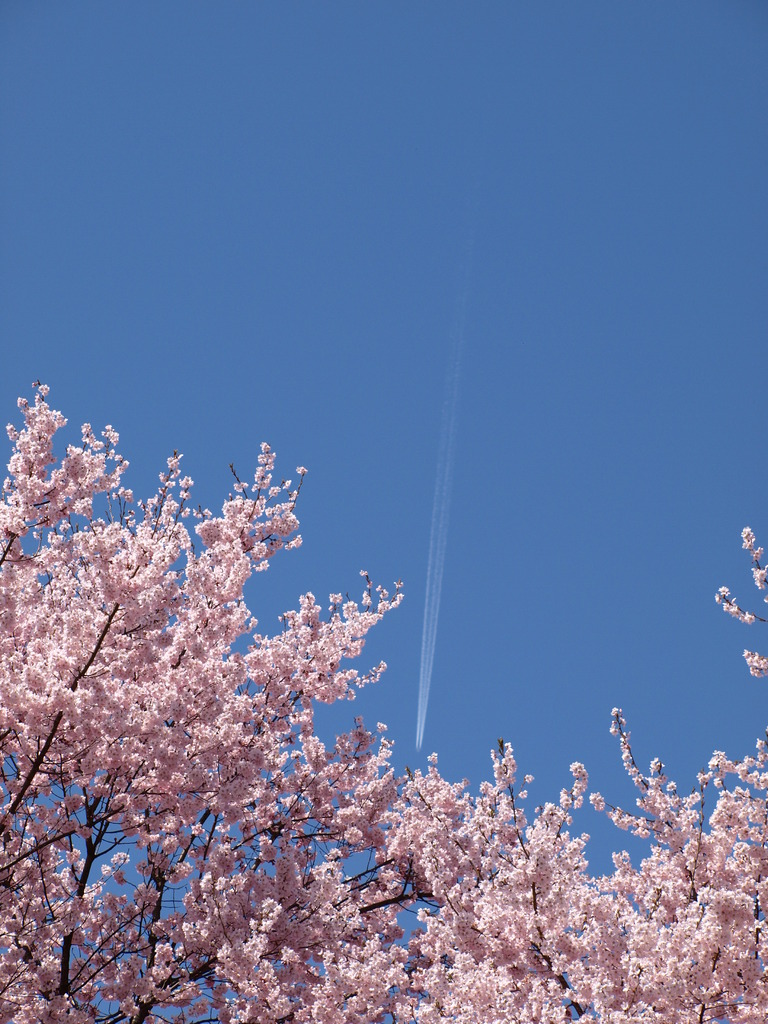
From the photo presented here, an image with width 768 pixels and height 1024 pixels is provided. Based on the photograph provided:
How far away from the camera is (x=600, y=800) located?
10.4 m

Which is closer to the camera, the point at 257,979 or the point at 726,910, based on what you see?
the point at 726,910

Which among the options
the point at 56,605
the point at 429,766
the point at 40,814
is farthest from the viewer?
the point at 429,766

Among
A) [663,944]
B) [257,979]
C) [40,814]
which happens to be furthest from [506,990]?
[40,814]

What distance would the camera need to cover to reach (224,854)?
8.94m

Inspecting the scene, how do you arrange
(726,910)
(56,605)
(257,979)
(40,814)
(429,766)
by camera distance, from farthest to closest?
1. (429,766)
2. (56,605)
3. (40,814)
4. (257,979)
5. (726,910)

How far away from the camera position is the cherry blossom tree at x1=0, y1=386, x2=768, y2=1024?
7109mm

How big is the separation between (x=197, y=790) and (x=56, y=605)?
312 centimetres

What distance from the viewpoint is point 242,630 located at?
1077cm

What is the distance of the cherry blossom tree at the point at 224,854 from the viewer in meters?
7.11

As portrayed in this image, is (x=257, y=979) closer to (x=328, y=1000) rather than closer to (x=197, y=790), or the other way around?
(x=328, y=1000)

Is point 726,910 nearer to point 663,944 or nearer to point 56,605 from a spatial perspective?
point 663,944

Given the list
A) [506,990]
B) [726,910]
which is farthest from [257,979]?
[726,910]

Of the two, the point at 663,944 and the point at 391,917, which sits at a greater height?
the point at 391,917

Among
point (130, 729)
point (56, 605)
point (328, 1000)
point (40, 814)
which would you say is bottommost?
point (328, 1000)
